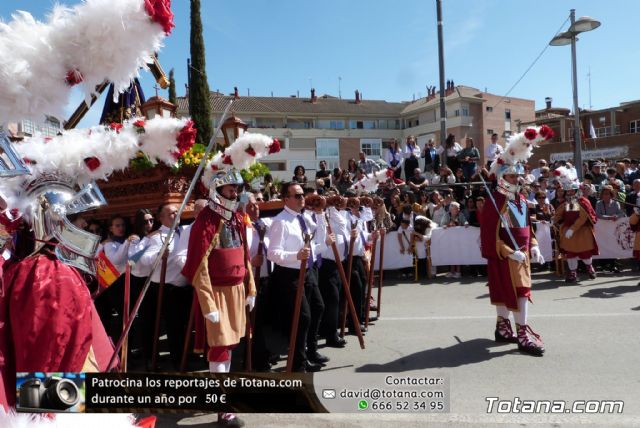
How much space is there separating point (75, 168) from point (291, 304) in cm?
324

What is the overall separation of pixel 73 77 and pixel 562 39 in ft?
46.9

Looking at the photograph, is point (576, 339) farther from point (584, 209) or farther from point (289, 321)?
point (584, 209)

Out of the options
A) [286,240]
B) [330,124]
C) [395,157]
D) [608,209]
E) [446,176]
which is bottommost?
[286,240]

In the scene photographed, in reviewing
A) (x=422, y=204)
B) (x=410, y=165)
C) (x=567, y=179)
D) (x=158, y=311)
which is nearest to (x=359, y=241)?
(x=158, y=311)

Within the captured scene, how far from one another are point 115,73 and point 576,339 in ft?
19.2

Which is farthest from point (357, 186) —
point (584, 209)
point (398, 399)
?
point (398, 399)

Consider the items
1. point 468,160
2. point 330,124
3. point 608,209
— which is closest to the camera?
point 608,209

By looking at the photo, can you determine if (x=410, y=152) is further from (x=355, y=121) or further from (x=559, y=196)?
(x=355, y=121)

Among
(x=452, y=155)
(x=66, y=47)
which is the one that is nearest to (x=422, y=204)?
(x=452, y=155)

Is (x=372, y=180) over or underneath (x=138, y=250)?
over

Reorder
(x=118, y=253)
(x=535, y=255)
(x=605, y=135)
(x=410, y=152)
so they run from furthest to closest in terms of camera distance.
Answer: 1. (x=605, y=135)
2. (x=410, y=152)
3. (x=535, y=255)
4. (x=118, y=253)

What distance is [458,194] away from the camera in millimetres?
14219

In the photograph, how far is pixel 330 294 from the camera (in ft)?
20.7

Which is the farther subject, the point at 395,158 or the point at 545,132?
the point at 395,158
